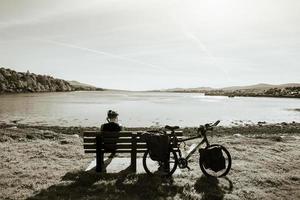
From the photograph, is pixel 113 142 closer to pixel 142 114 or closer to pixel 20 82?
pixel 142 114

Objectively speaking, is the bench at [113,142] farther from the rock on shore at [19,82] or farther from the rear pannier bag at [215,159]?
the rock on shore at [19,82]

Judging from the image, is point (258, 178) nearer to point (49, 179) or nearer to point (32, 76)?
point (49, 179)

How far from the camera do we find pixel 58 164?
42.3ft

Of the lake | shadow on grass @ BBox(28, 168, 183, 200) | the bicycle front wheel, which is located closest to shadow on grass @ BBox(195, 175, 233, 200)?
shadow on grass @ BBox(28, 168, 183, 200)

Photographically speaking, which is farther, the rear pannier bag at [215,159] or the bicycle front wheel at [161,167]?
the bicycle front wheel at [161,167]

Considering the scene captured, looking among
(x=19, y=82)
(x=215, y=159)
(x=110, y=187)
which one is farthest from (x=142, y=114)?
(x=19, y=82)

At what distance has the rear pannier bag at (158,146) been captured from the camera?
1041 centimetres

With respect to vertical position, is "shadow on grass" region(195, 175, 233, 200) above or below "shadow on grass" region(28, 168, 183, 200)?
below

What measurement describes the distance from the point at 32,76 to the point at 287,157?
181555 millimetres

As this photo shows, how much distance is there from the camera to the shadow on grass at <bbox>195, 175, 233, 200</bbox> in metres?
9.05

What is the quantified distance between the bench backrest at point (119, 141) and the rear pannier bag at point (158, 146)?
0.78 metres

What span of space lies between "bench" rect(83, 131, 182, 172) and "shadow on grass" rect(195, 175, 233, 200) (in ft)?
6.19

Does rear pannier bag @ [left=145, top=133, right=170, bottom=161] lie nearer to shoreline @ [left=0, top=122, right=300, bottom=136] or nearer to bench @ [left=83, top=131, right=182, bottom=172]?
bench @ [left=83, top=131, right=182, bottom=172]

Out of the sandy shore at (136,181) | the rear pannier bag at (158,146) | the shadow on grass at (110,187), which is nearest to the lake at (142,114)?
the sandy shore at (136,181)
